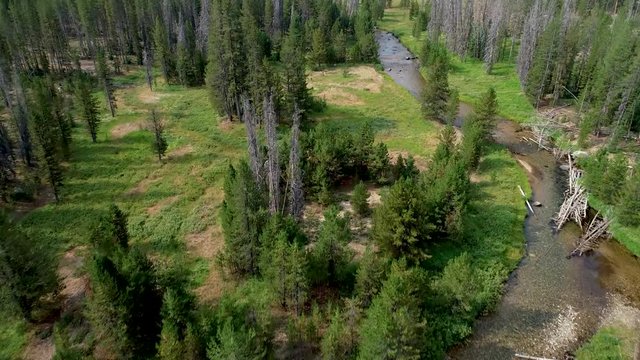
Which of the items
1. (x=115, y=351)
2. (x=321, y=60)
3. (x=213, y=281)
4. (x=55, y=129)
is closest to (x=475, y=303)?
(x=213, y=281)

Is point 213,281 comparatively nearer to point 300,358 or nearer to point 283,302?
point 283,302

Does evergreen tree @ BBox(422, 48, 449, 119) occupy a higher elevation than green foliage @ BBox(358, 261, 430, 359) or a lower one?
higher

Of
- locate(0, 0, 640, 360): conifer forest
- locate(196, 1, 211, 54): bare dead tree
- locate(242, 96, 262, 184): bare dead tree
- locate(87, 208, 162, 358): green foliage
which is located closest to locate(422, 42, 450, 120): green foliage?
locate(0, 0, 640, 360): conifer forest

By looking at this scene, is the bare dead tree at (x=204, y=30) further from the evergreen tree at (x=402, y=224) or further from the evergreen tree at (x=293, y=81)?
the evergreen tree at (x=402, y=224)

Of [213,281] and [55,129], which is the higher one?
[55,129]

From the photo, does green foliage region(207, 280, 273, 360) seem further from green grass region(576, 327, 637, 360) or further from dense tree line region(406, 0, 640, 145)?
dense tree line region(406, 0, 640, 145)

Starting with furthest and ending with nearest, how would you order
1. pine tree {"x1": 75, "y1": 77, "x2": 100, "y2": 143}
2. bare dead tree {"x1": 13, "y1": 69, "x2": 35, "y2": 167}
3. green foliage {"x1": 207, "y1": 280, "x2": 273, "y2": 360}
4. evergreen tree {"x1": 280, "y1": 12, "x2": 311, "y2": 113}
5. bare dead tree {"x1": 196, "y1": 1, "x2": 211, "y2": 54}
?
bare dead tree {"x1": 196, "y1": 1, "x2": 211, "y2": 54}
evergreen tree {"x1": 280, "y1": 12, "x2": 311, "y2": 113}
pine tree {"x1": 75, "y1": 77, "x2": 100, "y2": 143}
bare dead tree {"x1": 13, "y1": 69, "x2": 35, "y2": 167}
green foliage {"x1": 207, "y1": 280, "x2": 273, "y2": 360}

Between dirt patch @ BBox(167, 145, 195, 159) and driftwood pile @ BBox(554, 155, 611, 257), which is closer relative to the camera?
driftwood pile @ BBox(554, 155, 611, 257)
